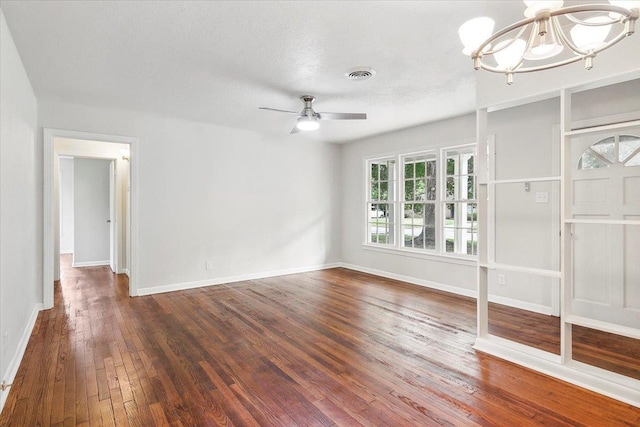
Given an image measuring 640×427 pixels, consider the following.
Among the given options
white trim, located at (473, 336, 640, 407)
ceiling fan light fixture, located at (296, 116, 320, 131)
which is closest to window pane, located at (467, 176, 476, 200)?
white trim, located at (473, 336, 640, 407)

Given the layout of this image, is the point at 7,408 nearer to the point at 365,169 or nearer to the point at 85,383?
the point at 85,383

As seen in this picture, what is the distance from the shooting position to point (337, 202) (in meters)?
6.96

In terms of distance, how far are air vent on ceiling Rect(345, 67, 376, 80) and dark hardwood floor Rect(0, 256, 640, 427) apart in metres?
2.51

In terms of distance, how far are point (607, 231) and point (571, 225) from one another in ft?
3.99

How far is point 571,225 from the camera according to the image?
260cm

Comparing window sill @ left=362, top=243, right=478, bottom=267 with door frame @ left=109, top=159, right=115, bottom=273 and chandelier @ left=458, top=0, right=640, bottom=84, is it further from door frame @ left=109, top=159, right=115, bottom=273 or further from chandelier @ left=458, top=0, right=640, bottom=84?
door frame @ left=109, top=159, right=115, bottom=273

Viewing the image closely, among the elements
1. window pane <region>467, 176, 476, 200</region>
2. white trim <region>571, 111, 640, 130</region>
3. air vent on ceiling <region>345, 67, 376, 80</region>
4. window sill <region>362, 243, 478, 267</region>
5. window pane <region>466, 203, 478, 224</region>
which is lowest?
window sill <region>362, 243, 478, 267</region>

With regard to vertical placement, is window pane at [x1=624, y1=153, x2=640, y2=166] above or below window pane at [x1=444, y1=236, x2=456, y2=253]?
above

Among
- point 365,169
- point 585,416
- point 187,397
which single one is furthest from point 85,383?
point 365,169

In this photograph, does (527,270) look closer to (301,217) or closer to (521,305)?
(521,305)

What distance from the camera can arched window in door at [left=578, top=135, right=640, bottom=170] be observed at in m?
3.19

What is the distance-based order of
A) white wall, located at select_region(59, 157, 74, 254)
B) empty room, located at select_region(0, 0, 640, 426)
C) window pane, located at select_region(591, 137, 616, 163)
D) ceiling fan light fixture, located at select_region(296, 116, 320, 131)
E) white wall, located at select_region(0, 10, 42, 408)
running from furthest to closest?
white wall, located at select_region(59, 157, 74, 254), ceiling fan light fixture, located at select_region(296, 116, 320, 131), window pane, located at select_region(591, 137, 616, 163), white wall, located at select_region(0, 10, 42, 408), empty room, located at select_region(0, 0, 640, 426)

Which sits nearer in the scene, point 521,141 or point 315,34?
point 315,34

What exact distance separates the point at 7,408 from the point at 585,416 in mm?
3514
